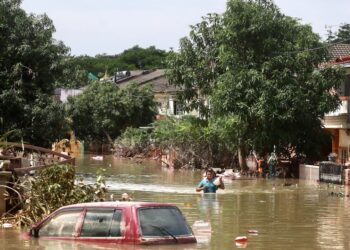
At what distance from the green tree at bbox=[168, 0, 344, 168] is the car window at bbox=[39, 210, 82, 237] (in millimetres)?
26673

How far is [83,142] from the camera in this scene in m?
Result: 80.3

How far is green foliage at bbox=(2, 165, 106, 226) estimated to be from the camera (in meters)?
18.4

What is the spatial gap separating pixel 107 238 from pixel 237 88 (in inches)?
1134

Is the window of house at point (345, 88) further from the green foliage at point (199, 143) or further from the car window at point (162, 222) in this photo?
the car window at point (162, 222)

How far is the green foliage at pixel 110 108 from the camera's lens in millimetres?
73938

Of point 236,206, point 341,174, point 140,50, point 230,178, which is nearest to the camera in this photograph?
point 236,206

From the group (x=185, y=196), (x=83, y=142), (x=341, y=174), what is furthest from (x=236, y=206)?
(x=83, y=142)

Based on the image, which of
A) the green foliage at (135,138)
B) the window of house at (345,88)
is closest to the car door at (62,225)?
the window of house at (345,88)

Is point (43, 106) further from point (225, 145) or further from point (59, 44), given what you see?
point (225, 145)

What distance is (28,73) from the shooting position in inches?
1387

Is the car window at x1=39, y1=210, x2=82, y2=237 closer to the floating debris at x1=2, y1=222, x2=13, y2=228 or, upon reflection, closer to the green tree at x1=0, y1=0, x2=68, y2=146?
the floating debris at x1=2, y1=222, x2=13, y2=228

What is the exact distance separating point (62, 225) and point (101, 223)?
0.96 m

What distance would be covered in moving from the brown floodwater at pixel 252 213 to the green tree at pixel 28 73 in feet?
14.1

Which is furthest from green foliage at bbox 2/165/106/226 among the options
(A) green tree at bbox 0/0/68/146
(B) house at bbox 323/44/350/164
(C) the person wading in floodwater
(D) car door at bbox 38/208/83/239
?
(B) house at bbox 323/44/350/164
